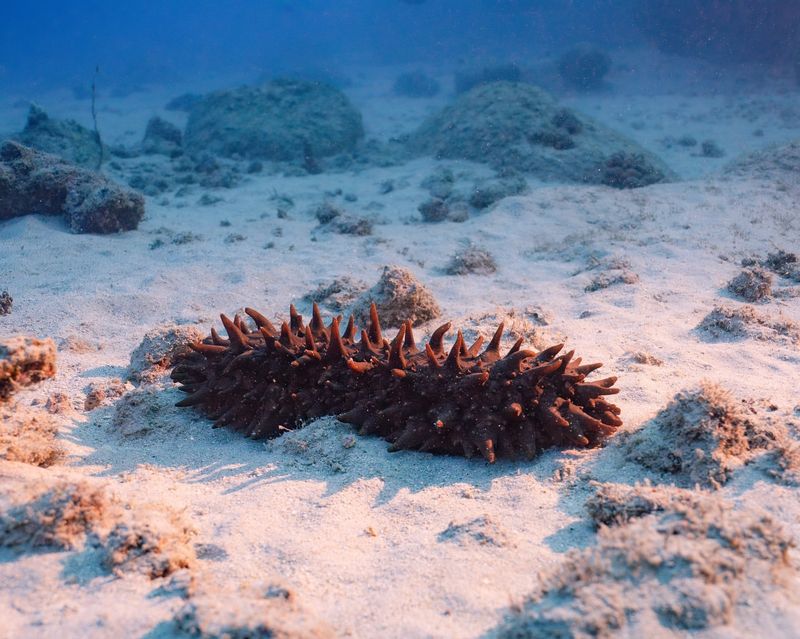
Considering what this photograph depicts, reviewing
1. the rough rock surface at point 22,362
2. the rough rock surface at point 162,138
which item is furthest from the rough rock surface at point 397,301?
the rough rock surface at point 162,138

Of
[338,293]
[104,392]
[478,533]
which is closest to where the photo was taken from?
[478,533]

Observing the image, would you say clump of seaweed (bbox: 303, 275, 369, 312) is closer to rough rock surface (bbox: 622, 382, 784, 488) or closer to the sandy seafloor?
the sandy seafloor

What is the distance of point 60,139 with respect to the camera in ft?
48.4

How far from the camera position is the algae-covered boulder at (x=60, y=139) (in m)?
14.4

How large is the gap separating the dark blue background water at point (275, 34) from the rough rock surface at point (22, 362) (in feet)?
141

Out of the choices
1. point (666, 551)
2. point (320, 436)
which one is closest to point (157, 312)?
point (320, 436)

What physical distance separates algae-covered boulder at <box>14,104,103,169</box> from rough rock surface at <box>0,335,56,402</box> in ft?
45.7

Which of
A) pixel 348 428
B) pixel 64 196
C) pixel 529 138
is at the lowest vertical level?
pixel 348 428

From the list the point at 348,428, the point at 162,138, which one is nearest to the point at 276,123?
the point at 162,138

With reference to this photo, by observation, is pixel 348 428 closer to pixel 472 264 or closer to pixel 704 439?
pixel 704 439

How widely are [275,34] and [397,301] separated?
78.9 metres

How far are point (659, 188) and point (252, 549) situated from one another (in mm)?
10554

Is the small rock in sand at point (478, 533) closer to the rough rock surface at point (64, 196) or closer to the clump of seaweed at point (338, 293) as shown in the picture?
the clump of seaweed at point (338, 293)

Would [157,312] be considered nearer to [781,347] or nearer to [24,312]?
[24,312]
